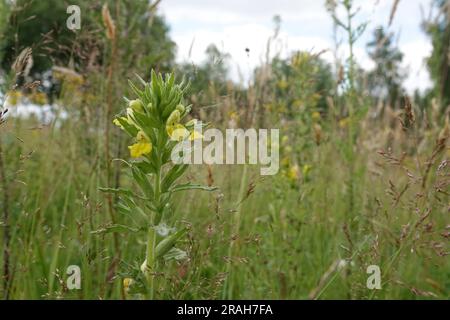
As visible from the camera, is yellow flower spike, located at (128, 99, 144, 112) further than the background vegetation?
No

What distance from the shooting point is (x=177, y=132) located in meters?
1.31

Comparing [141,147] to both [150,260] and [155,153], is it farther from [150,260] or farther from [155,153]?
[150,260]

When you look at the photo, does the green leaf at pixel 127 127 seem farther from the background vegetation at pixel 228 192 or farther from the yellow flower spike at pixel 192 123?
the background vegetation at pixel 228 192

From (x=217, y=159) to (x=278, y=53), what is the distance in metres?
1.05

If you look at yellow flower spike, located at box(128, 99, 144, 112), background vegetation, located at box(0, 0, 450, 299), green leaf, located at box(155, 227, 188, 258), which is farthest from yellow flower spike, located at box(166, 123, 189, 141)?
background vegetation, located at box(0, 0, 450, 299)

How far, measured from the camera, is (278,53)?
3088 mm

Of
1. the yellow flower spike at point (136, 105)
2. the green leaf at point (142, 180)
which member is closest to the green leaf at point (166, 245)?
the green leaf at point (142, 180)

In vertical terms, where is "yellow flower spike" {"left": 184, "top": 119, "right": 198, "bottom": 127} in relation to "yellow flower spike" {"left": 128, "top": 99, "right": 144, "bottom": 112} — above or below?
below

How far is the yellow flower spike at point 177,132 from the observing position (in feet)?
4.28

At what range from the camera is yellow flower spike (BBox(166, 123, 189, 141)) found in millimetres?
1306

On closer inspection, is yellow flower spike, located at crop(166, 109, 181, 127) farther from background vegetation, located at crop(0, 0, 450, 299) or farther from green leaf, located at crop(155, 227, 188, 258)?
background vegetation, located at crop(0, 0, 450, 299)

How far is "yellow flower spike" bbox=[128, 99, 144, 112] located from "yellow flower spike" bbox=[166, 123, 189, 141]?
108 millimetres

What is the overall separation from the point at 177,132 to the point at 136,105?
5.9 inches
